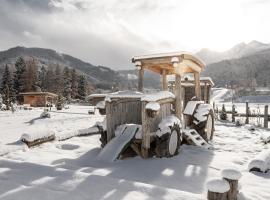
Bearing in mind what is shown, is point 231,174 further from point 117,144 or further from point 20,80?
point 20,80

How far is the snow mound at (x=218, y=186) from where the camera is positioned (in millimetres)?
3961

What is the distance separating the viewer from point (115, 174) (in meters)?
6.19

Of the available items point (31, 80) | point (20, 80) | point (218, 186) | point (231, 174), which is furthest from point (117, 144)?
point (31, 80)

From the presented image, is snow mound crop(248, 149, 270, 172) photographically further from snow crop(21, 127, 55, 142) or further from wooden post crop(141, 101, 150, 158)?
snow crop(21, 127, 55, 142)

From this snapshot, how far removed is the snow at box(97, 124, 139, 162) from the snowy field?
0.27 meters

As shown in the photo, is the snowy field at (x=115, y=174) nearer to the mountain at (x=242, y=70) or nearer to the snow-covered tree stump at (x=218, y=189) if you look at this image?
the snow-covered tree stump at (x=218, y=189)

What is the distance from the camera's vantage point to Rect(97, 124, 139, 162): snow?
7.55 m

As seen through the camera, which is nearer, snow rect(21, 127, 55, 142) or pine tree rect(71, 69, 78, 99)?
snow rect(21, 127, 55, 142)

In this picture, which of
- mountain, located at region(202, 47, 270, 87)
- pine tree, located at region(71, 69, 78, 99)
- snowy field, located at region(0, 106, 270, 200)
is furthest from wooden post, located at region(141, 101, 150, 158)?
mountain, located at region(202, 47, 270, 87)

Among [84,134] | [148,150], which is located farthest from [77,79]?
[148,150]

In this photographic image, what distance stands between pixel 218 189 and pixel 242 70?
145838mm

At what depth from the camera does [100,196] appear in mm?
4402

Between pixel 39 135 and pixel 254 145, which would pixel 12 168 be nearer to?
pixel 39 135

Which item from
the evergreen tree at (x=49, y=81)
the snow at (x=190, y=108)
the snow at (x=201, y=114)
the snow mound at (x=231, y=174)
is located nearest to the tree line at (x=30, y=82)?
the evergreen tree at (x=49, y=81)
